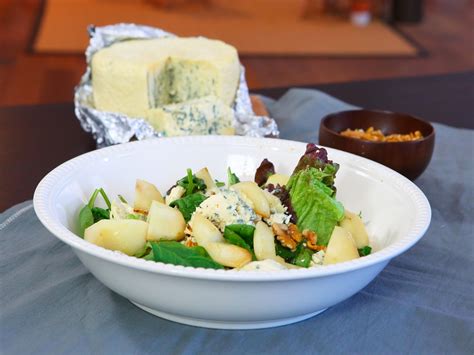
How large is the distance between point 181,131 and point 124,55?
0.30m

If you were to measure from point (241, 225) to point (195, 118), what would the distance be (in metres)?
0.71

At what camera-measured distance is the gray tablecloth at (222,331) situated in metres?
0.90

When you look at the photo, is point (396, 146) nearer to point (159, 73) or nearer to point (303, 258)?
point (303, 258)

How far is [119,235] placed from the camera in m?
0.95

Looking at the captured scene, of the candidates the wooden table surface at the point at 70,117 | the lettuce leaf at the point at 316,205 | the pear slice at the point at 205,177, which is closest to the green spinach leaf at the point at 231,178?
the pear slice at the point at 205,177

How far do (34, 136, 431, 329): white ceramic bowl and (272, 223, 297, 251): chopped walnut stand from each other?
0.29 ft

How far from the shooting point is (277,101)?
6.39 feet

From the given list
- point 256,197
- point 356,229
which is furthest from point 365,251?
point 256,197

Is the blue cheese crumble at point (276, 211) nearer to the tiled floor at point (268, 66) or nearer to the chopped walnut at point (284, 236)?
the chopped walnut at point (284, 236)

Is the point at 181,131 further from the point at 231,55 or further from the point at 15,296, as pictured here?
the point at 15,296

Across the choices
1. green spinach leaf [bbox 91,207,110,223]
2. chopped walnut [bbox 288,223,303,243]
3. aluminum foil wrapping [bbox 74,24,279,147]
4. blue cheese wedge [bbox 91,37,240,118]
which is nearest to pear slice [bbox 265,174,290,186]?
chopped walnut [bbox 288,223,303,243]

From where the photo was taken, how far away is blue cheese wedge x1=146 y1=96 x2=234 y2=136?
1631 mm

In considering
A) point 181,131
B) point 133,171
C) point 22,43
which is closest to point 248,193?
point 133,171

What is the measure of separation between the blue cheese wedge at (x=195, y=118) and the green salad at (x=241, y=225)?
1.77 feet
